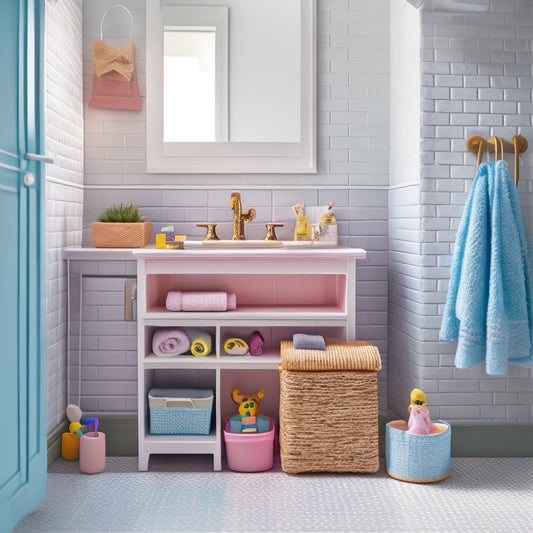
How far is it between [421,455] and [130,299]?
1484 millimetres

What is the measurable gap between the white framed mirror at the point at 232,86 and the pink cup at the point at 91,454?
139 cm

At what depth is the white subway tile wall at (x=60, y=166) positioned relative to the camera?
2994 mm

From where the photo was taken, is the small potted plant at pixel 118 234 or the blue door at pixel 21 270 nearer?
the blue door at pixel 21 270

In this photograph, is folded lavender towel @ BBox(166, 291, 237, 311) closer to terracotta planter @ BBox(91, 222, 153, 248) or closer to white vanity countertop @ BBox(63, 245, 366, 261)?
white vanity countertop @ BBox(63, 245, 366, 261)

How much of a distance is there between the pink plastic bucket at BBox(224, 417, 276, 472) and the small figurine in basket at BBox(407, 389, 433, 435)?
64 cm

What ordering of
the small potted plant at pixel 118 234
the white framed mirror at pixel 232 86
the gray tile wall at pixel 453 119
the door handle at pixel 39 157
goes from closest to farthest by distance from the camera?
the door handle at pixel 39 157 < the gray tile wall at pixel 453 119 < the small potted plant at pixel 118 234 < the white framed mirror at pixel 232 86

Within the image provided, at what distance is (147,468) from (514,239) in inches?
75.0

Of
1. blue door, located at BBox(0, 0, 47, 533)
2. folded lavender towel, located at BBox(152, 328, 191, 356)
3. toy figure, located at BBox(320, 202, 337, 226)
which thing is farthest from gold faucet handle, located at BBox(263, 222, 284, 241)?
blue door, located at BBox(0, 0, 47, 533)

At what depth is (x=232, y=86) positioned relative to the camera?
3467 millimetres

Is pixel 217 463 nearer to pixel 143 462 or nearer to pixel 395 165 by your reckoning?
pixel 143 462

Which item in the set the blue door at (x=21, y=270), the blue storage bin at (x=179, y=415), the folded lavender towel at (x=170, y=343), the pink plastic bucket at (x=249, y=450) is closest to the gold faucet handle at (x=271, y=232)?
the folded lavender towel at (x=170, y=343)

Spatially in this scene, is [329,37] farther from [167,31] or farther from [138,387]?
[138,387]

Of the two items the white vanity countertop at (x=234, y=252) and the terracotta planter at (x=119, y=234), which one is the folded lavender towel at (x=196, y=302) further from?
the terracotta planter at (x=119, y=234)

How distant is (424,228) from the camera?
3092 millimetres
